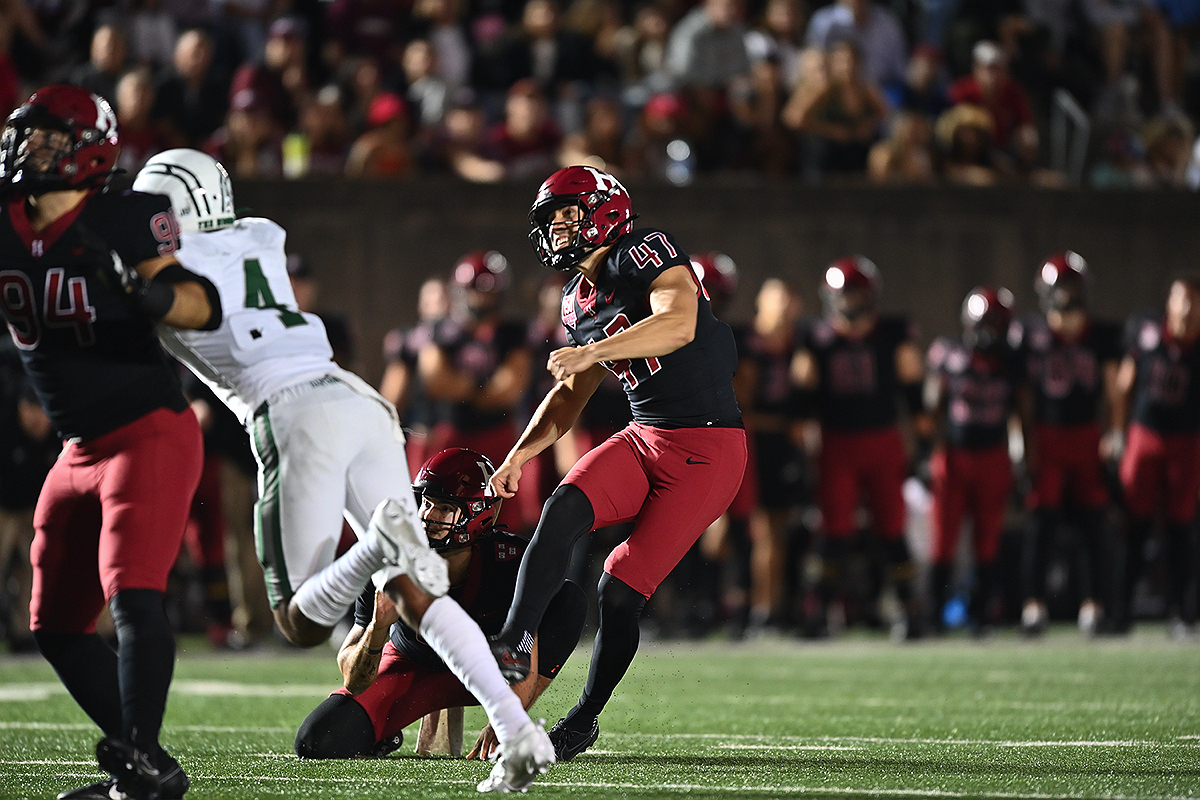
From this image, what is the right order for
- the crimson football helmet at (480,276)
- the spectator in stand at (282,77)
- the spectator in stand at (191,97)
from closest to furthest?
the crimson football helmet at (480,276)
the spectator in stand at (191,97)
the spectator in stand at (282,77)

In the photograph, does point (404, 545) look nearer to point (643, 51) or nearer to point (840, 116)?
point (840, 116)

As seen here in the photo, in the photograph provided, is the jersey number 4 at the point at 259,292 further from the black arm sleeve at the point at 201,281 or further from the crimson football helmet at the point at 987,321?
the crimson football helmet at the point at 987,321

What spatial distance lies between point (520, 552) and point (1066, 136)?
8.77 meters

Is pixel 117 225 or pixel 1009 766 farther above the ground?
pixel 117 225

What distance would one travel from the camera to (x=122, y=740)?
3.81 m

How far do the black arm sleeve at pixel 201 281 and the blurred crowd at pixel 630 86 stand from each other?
690cm

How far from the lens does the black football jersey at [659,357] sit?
489cm

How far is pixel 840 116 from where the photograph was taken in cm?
1190

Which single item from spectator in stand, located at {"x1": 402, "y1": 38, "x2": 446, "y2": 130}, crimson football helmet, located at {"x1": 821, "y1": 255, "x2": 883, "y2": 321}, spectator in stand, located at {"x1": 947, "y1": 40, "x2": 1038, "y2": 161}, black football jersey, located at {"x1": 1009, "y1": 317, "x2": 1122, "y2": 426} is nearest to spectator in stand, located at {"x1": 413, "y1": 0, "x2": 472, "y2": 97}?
spectator in stand, located at {"x1": 402, "y1": 38, "x2": 446, "y2": 130}

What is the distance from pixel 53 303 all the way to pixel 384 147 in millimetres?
7427

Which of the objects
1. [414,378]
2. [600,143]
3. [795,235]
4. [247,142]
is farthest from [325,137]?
[795,235]

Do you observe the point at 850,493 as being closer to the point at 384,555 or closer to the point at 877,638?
the point at 877,638

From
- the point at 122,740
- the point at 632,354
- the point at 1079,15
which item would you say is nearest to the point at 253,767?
the point at 122,740

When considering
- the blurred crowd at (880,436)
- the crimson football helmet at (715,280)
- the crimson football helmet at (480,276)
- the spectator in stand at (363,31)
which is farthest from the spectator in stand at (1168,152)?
the spectator in stand at (363,31)
